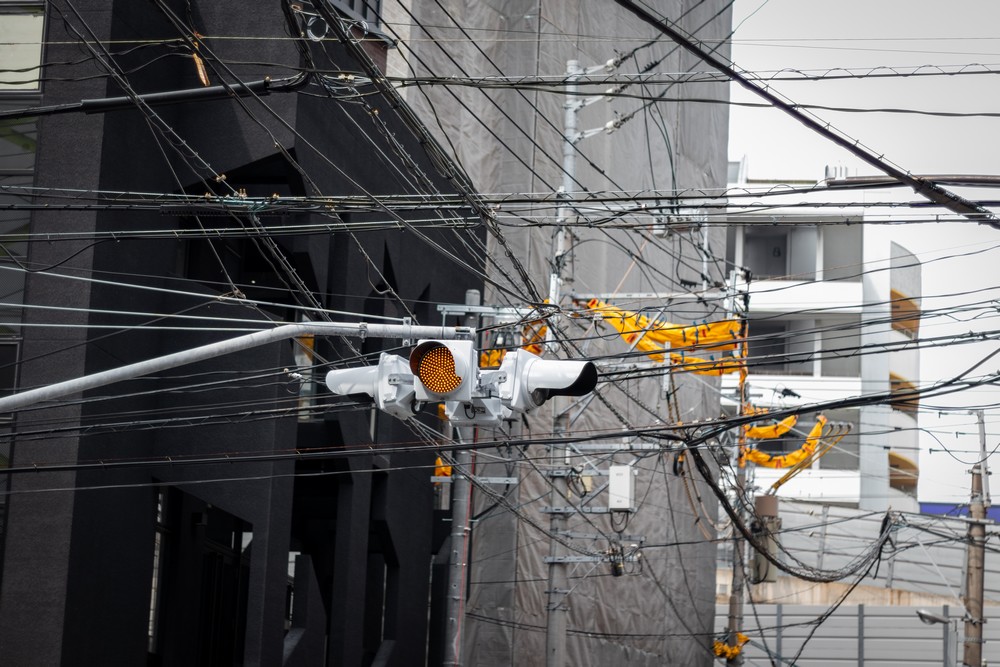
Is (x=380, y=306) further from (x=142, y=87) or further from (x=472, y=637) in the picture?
(x=472, y=637)

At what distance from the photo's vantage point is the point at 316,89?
21000mm

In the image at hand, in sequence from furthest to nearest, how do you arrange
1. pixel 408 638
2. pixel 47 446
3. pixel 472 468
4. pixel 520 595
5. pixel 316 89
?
pixel 520 595, pixel 408 638, pixel 472 468, pixel 316 89, pixel 47 446

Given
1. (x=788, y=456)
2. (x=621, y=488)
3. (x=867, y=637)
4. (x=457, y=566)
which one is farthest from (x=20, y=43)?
(x=867, y=637)

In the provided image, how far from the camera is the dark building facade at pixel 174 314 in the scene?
1630cm

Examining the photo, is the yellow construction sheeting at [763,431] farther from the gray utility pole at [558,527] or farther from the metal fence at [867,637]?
the gray utility pole at [558,527]

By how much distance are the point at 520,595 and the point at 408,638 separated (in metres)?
6.57

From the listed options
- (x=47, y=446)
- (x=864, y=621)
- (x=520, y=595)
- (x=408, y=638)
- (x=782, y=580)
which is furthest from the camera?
(x=782, y=580)

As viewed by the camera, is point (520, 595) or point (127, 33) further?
point (520, 595)


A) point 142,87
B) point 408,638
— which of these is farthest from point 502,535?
point 142,87

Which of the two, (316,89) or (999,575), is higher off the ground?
(316,89)

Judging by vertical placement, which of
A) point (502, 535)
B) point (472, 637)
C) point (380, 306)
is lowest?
point (472, 637)

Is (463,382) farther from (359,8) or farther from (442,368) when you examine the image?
(359,8)

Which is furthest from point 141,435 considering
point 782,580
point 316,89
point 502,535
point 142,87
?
point 782,580

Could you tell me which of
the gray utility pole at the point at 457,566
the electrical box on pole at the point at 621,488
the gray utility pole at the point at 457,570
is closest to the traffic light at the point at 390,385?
the gray utility pole at the point at 457,566
